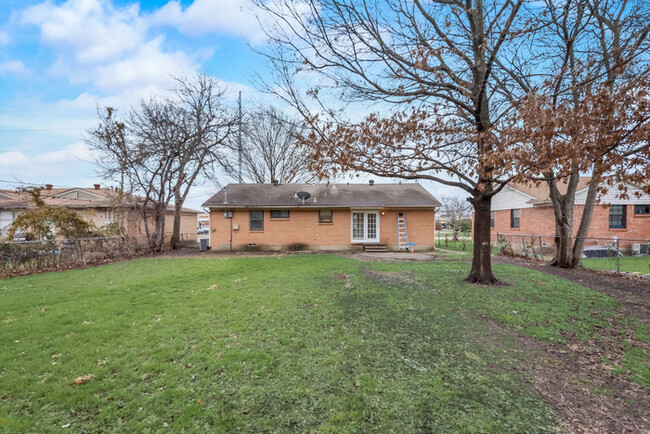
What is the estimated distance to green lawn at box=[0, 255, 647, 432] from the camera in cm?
262

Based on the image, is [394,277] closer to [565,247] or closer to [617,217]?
[565,247]

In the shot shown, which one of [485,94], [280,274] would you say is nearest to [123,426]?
[280,274]

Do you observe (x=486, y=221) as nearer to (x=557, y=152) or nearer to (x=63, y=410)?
(x=557, y=152)

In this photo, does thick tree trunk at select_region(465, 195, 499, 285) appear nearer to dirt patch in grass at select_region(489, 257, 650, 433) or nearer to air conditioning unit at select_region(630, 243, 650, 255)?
dirt patch in grass at select_region(489, 257, 650, 433)

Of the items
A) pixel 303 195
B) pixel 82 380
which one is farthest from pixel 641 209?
pixel 82 380

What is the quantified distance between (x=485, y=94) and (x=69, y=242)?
1590cm

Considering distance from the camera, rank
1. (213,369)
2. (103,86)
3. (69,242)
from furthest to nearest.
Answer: (103,86) → (69,242) → (213,369)

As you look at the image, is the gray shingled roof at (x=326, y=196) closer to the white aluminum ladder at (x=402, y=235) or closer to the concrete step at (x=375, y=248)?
the white aluminum ladder at (x=402, y=235)

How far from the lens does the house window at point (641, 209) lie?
16.5 m

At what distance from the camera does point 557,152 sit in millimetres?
4887

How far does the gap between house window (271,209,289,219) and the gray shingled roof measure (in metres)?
0.41

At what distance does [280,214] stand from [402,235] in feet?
23.7

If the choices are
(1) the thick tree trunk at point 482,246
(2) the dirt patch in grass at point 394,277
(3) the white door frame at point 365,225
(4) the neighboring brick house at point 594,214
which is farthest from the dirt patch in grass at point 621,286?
(3) the white door frame at point 365,225

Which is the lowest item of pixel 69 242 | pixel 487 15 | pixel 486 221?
pixel 69 242
